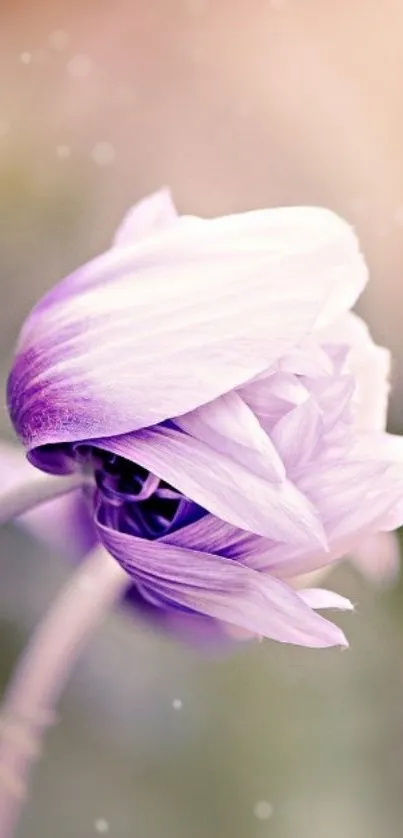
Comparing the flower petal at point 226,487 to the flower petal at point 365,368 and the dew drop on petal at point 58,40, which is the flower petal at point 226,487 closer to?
the flower petal at point 365,368

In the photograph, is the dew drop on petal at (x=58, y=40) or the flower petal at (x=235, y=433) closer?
the flower petal at (x=235, y=433)

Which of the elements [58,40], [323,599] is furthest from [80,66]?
[323,599]

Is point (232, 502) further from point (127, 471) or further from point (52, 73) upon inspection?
A: point (52, 73)

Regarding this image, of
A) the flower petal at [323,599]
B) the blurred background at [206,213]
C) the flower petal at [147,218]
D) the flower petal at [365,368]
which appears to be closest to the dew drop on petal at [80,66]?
the blurred background at [206,213]

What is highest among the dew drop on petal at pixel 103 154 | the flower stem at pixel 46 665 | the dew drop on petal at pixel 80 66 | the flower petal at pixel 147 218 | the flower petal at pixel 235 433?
the dew drop on petal at pixel 80 66

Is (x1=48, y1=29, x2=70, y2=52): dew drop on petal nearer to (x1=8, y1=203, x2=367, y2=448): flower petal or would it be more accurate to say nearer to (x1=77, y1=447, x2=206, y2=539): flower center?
(x1=8, y1=203, x2=367, y2=448): flower petal
